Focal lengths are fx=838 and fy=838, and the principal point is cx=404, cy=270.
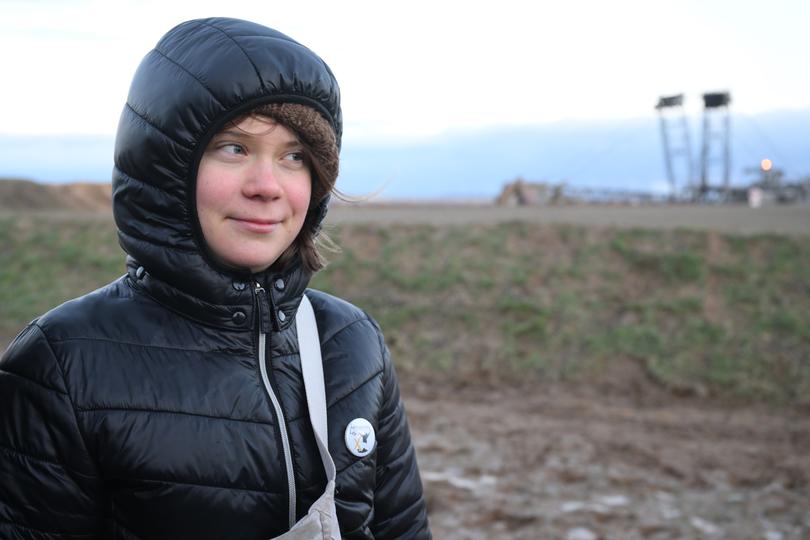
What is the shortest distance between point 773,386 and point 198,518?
728 cm

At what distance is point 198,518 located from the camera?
1777mm

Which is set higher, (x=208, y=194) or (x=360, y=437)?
(x=208, y=194)

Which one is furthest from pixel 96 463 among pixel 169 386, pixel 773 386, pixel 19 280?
pixel 19 280

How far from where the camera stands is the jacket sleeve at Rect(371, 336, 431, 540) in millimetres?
2152

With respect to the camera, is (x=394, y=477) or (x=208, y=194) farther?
(x=394, y=477)

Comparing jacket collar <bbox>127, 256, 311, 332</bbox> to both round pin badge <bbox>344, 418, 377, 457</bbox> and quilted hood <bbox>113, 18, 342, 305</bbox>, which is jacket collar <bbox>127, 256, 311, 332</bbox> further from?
round pin badge <bbox>344, 418, 377, 457</bbox>

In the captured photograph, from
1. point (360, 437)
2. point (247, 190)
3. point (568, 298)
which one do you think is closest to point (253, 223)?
point (247, 190)

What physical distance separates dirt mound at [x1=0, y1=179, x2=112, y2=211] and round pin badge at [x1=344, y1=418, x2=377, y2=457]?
1453cm

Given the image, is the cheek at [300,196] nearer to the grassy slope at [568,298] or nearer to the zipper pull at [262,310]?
the zipper pull at [262,310]

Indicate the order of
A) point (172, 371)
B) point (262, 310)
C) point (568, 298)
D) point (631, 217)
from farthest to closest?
point (631, 217) < point (568, 298) < point (262, 310) < point (172, 371)

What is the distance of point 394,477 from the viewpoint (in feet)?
7.16

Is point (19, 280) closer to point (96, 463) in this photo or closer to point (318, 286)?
point (318, 286)

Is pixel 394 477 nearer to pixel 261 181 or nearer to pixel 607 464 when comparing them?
pixel 261 181

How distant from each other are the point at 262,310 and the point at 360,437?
383 millimetres
